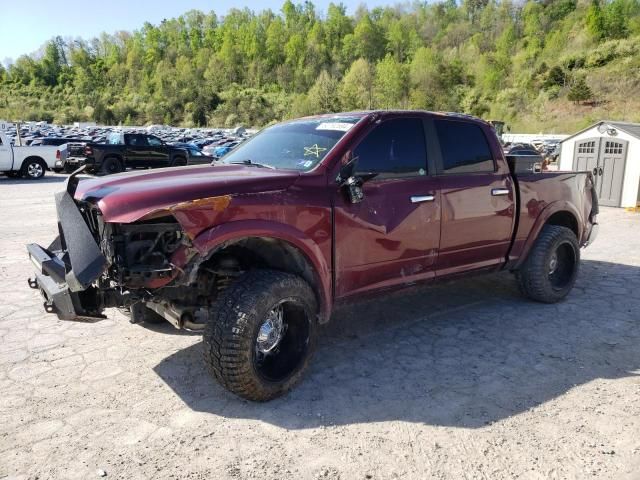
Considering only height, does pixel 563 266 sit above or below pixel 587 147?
below

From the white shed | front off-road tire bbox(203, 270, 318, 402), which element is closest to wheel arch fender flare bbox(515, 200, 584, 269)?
front off-road tire bbox(203, 270, 318, 402)

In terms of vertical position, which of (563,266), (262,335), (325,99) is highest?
(325,99)

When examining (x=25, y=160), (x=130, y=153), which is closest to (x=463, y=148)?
(x=130, y=153)

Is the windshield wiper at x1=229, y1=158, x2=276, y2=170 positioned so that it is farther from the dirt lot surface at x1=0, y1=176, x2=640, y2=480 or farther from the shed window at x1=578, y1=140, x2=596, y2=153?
the shed window at x1=578, y1=140, x2=596, y2=153

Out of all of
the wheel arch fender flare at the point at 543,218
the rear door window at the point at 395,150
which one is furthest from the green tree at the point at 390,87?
the rear door window at the point at 395,150

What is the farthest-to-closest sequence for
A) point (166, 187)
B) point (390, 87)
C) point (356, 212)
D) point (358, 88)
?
1. point (358, 88)
2. point (390, 87)
3. point (356, 212)
4. point (166, 187)

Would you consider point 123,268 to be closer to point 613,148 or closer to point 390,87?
point 613,148

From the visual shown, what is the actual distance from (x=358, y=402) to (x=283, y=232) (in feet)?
3.90

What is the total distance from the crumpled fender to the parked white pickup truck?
18355 millimetres

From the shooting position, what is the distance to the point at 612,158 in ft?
42.3

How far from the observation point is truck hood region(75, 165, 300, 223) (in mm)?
2926

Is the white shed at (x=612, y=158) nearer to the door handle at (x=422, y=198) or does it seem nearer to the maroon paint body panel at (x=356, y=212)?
the maroon paint body panel at (x=356, y=212)

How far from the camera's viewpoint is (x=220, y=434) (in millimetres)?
2975

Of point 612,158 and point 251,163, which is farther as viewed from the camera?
point 612,158
